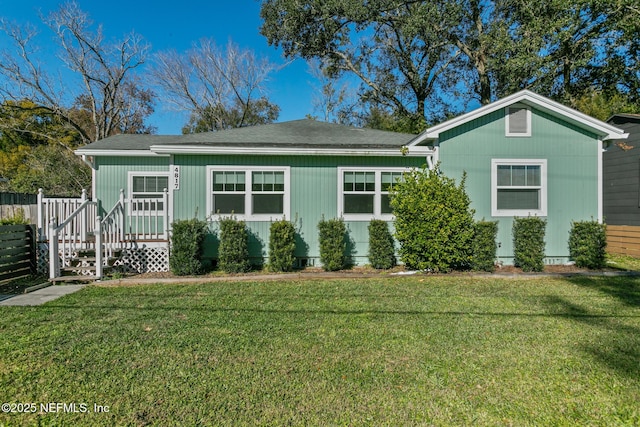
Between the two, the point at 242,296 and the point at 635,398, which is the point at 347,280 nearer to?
the point at 242,296

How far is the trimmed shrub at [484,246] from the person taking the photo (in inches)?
297

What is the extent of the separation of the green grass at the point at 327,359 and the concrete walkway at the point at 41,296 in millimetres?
321

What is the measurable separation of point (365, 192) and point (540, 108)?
15.1 ft

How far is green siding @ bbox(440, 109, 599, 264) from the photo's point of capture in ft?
27.2

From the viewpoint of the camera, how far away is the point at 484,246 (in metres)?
7.55

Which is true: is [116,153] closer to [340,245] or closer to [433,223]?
[340,245]

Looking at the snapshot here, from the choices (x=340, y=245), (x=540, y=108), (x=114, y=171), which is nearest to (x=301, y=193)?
(x=340, y=245)

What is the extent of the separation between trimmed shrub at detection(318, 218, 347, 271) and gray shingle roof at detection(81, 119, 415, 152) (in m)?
1.89

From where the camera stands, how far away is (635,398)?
268 cm

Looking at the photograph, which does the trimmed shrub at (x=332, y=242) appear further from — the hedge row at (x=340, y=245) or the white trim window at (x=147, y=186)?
the white trim window at (x=147, y=186)

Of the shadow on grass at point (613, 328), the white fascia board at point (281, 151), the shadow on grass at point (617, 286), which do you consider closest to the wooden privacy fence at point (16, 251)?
the white fascia board at point (281, 151)

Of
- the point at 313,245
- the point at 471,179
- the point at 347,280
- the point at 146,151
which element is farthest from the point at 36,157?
the point at 471,179

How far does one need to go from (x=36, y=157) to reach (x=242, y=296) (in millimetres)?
22848

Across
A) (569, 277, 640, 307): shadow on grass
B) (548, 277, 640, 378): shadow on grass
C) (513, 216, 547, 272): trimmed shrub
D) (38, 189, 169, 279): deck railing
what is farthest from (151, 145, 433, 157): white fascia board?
(548, 277, 640, 378): shadow on grass
